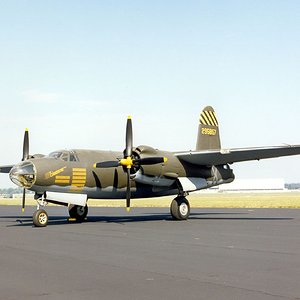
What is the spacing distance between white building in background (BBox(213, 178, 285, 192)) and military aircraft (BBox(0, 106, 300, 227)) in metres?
161

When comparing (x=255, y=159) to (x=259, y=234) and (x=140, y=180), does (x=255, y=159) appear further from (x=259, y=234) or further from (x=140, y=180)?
(x=259, y=234)

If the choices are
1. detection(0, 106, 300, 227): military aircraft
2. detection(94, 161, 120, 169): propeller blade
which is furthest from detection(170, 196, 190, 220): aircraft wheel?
detection(94, 161, 120, 169): propeller blade

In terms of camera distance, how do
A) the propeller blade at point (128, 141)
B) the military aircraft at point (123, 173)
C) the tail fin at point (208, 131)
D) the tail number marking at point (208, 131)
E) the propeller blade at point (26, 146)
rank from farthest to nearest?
the tail number marking at point (208, 131)
the tail fin at point (208, 131)
the propeller blade at point (26, 146)
the propeller blade at point (128, 141)
the military aircraft at point (123, 173)

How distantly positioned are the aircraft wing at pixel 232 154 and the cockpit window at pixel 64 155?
5904mm

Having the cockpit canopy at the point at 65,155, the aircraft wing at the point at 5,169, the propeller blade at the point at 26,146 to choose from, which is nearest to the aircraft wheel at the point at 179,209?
the cockpit canopy at the point at 65,155

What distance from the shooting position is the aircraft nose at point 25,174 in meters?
23.3

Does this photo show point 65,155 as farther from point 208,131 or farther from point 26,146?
point 208,131

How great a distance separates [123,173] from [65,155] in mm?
3482

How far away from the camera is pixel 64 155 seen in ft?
83.3

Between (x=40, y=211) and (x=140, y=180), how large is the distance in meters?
5.83

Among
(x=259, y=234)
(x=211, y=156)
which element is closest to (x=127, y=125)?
(x=211, y=156)

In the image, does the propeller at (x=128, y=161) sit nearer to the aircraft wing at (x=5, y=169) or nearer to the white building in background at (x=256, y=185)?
the aircraft wing at (x=5, y=169)

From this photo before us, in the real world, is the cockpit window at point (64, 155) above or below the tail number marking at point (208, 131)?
below

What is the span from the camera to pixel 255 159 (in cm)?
2941
